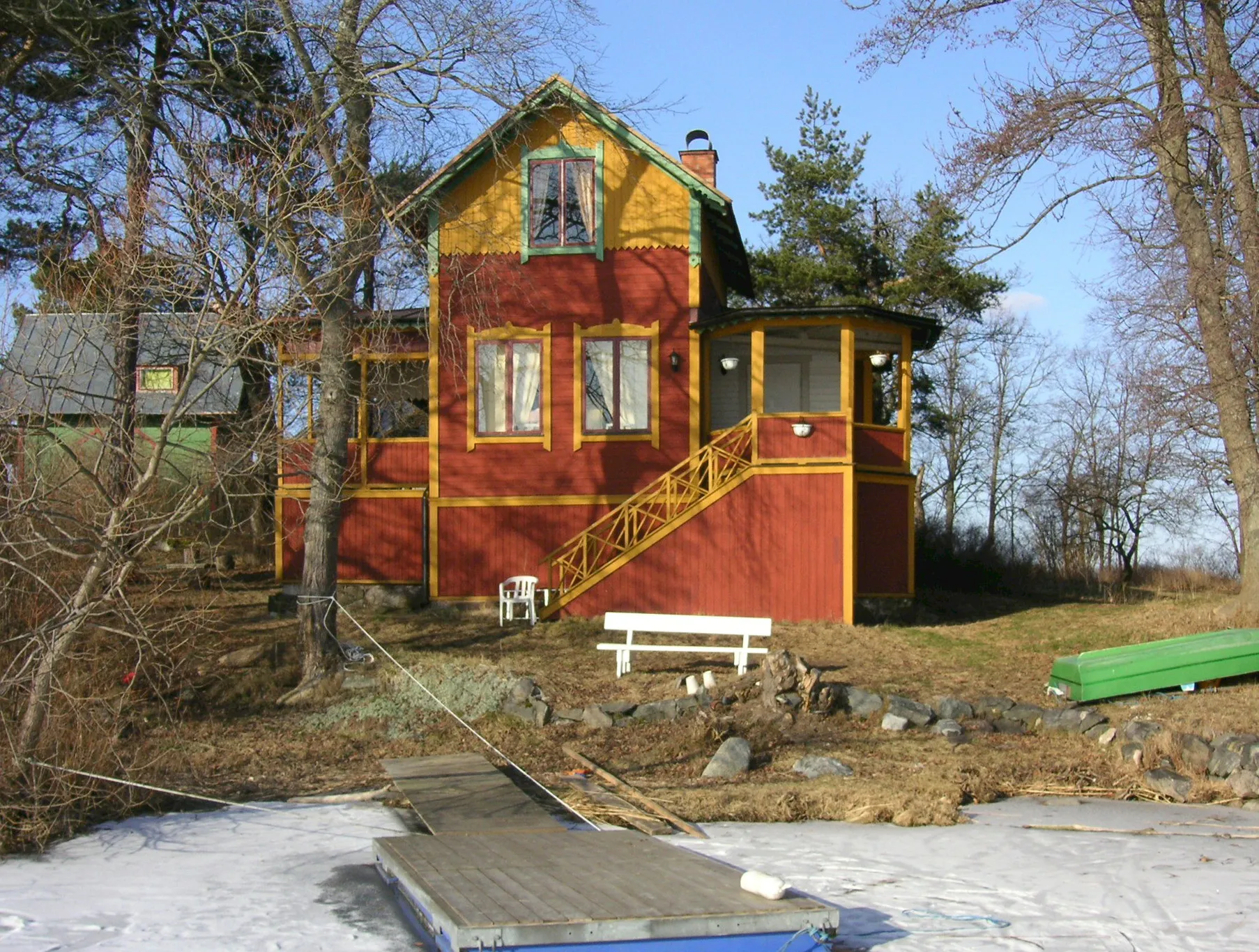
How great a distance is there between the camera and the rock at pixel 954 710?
13.0 m

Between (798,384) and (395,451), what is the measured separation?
23.2ft

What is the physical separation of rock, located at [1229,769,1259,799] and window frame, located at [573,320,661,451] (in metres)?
11.0

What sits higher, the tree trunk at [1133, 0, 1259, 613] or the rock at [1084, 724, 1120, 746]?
the tree trunk at [1133, 0, 1259, 613]

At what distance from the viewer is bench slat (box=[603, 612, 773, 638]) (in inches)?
567

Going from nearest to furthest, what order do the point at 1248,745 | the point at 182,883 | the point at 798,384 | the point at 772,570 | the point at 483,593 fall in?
the point at 182,883 → the point at 1248,745 → the point at 772,570 → the point at 483,593 → the point at 798,384

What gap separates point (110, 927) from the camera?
271 inches

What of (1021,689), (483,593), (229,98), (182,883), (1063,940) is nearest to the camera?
(1063,940)

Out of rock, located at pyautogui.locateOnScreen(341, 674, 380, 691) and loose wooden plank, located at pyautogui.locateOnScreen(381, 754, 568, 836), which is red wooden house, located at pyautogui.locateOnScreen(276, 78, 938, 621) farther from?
loose wooden plank, located at pyautogui.locateOnScreen(381, 754, 568, 836)

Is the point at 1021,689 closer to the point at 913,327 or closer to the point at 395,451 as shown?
the point at 913,327

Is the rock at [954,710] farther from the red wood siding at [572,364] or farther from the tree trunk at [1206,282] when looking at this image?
Result: the red wood siding at [572,364]

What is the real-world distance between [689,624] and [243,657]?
549cm

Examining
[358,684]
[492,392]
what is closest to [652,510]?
[492,392]

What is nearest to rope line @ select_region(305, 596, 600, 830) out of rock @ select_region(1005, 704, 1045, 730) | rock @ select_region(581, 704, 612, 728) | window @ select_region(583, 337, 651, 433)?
rock @ select_region(581, 704, 612, 728)

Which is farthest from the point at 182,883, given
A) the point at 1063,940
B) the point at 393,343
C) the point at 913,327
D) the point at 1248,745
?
the point at 913,327
